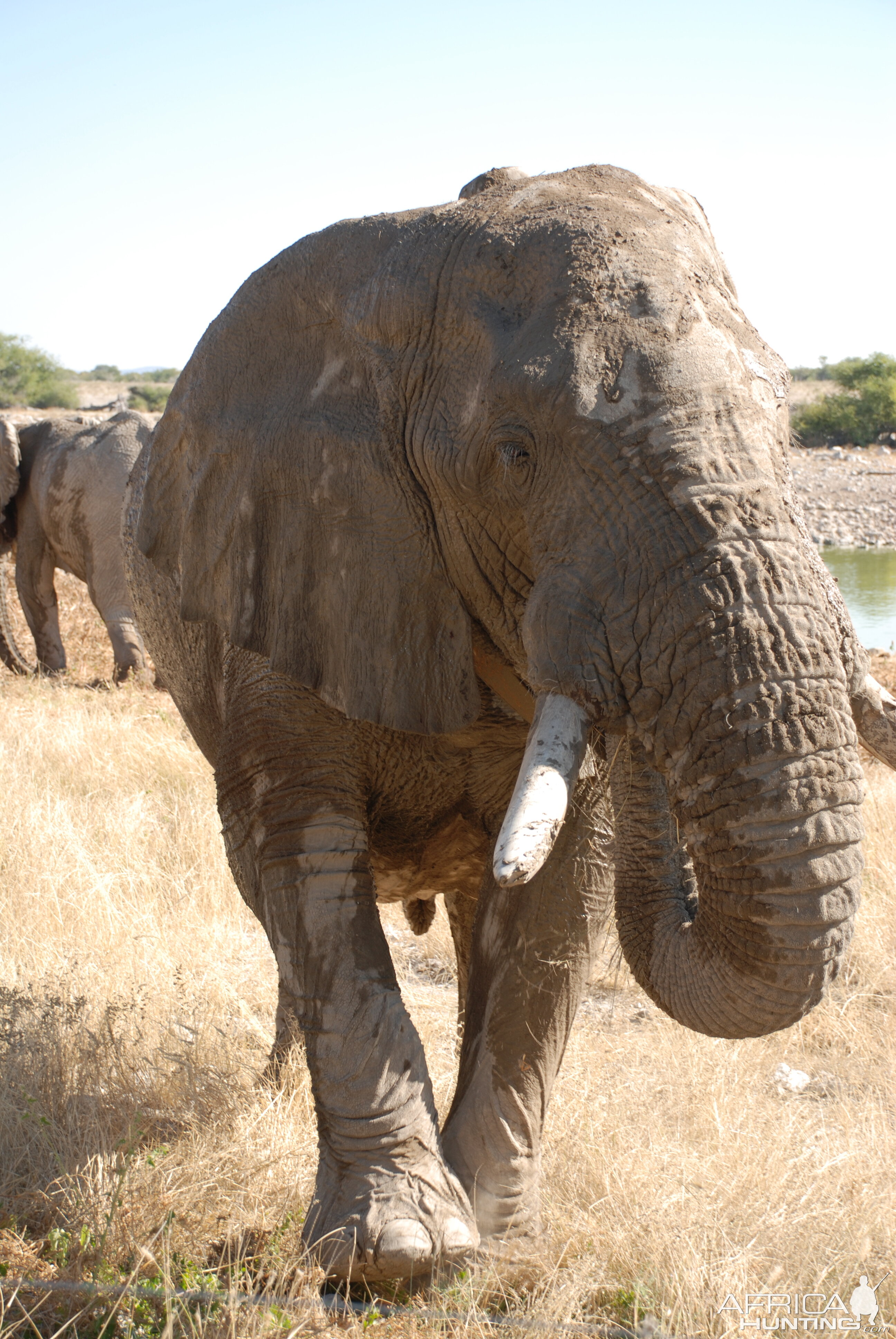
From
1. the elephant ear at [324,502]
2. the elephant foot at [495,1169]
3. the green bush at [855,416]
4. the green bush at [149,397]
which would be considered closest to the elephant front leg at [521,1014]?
the elephant foot at [495,1169]

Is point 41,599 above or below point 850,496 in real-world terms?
above

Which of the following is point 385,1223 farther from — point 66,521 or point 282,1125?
point 66,521

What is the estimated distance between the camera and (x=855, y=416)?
48031 millimetres

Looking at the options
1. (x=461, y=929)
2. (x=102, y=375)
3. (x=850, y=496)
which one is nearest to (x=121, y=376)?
(x=102, y=375)

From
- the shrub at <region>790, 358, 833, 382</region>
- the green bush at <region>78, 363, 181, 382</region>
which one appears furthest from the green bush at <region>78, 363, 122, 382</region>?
the shrub at <region>790, 358, 833, 382</region>

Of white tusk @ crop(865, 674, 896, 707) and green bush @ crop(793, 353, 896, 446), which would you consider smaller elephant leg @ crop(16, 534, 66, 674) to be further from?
green bush @ crop(793, 353, 896, 446)

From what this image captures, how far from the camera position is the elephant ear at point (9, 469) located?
15156 mm

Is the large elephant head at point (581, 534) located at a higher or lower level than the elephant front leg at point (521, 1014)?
higher

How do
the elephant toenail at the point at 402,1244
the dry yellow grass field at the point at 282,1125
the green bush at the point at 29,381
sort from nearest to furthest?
1. the elephant toenail at the point at 402,1244
2. the dry yellow grass field at the point at 282,1125
3. the green bush at the point at 29,381

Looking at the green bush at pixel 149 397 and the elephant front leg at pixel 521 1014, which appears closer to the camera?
the elephant front leg at pixel 521 1014

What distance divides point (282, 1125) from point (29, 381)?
176ft

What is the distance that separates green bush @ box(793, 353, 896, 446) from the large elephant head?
4517 cm

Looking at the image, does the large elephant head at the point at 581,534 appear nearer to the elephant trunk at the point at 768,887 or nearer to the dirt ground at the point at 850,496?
the elephant trunk at the point at 768,887

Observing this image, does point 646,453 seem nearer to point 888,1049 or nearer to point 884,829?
point 888,1049
